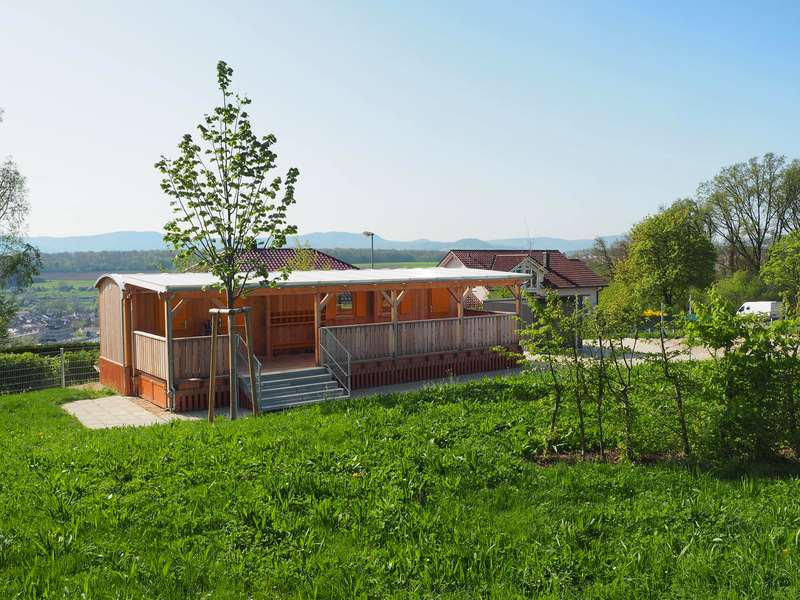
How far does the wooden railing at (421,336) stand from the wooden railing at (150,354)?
3.97 m

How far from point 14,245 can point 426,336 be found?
2417 centimetres

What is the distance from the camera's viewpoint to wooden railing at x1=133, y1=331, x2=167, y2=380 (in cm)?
1420

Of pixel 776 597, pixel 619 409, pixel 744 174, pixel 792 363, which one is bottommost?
pixel 776 597

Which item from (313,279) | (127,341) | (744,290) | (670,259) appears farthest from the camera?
(744,290)

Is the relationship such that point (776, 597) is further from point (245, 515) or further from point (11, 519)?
point (11, 519)

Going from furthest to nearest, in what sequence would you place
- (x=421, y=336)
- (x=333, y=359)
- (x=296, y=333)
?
1. (x=296, y=333)
2. (x=421, y=336)
3. (x=333, y=359)

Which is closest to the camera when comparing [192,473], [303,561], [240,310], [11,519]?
[303,561]

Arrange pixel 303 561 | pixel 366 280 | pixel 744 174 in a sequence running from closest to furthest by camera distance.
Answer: pixel 303 561 < pixel 366 280 < pixel 744 174

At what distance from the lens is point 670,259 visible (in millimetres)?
40156

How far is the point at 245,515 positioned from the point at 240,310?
17.7ft

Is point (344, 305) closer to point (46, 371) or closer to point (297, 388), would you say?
point (297, 388)

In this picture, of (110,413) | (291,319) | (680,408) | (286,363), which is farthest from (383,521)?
(291,319)

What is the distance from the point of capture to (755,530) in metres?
5.14

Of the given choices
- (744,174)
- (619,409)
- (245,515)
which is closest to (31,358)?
(245,515)
